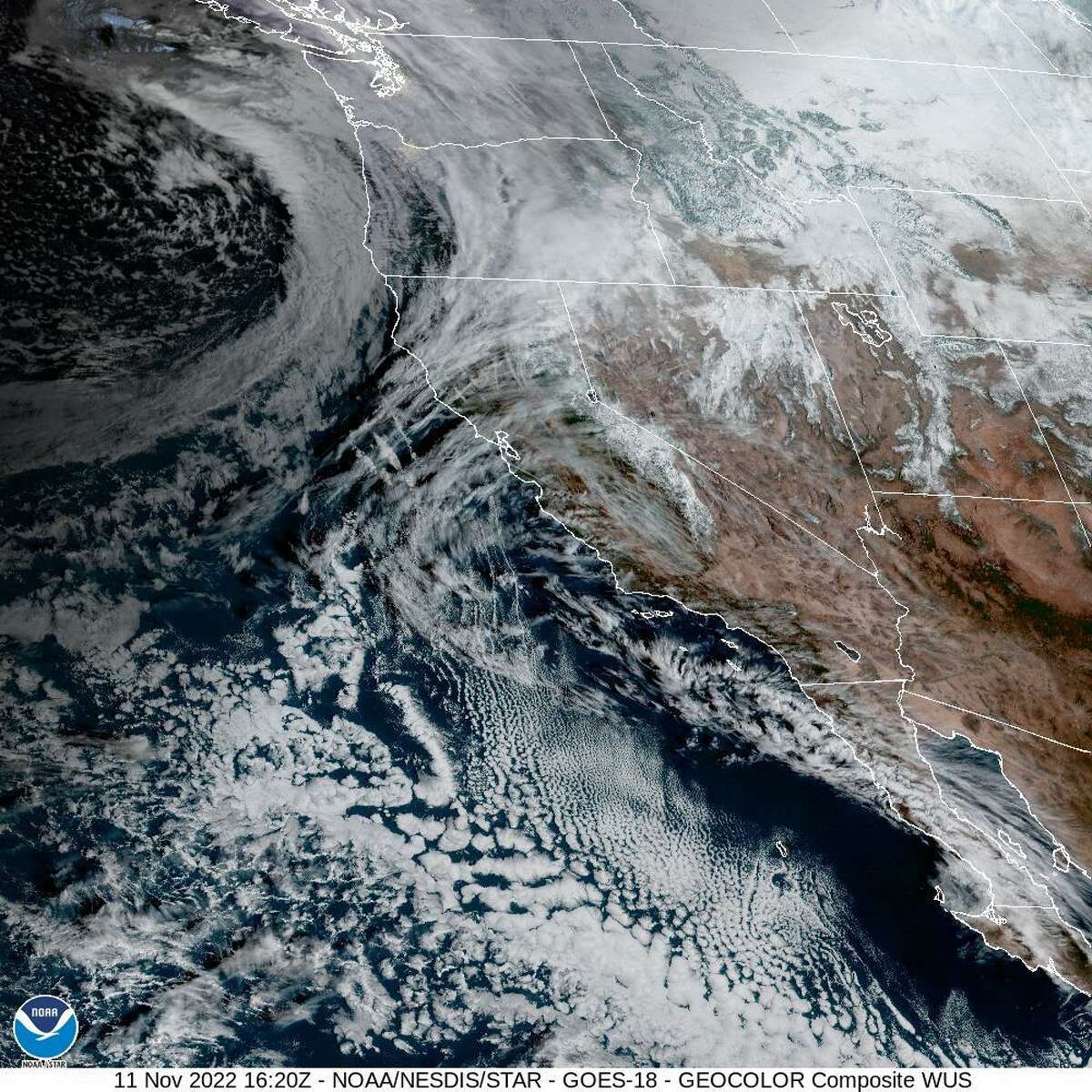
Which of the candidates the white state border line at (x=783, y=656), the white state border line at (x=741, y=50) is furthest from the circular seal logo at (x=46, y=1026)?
the white state border line at (x=741, y=50)

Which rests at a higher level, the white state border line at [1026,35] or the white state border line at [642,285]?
the white state border line at [1026,35]

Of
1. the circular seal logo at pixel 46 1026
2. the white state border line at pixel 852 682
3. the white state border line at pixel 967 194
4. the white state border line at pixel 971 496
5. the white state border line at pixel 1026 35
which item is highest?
the white state border line at pixel 1026 35

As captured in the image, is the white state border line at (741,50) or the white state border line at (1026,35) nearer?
the white state border line at (741,50)

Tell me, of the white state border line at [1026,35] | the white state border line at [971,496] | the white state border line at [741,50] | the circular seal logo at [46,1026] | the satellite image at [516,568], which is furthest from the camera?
the white state border line at [1026,35]

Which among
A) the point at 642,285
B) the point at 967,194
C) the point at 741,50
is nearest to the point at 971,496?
the point at 642,285

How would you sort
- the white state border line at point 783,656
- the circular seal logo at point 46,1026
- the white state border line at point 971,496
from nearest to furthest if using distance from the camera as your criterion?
the circular seal logo at point 46,1026 → the white state border line at point 783,656 → the white state border line at point 971,496

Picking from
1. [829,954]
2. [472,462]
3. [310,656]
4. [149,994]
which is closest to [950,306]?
[472,462]

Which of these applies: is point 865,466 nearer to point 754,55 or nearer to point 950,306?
point 950,306

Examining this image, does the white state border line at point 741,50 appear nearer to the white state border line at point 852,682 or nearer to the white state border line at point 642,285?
the white state border line at point 642,285
